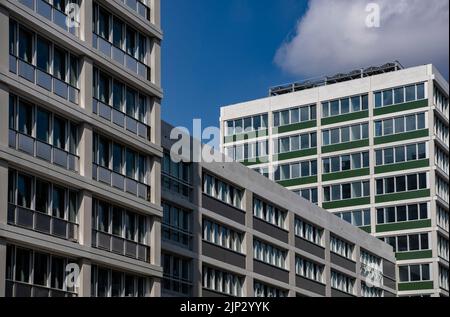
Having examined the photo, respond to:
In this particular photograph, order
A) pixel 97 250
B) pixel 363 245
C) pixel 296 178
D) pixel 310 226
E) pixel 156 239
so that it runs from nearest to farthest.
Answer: pixel 97 250, pixel 156 239, pixel 310 226, pixel 363 245, pixel 296 178

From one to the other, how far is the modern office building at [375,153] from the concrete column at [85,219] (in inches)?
1910

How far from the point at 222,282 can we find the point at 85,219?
1736 centimetres

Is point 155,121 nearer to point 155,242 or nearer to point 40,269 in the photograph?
point 155,242

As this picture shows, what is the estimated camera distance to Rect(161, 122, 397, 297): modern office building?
52.1 m

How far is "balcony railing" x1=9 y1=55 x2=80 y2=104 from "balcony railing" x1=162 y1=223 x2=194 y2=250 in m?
11.0

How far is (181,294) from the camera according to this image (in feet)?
170

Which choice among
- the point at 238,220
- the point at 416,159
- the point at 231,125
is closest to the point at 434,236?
the point at 416,159

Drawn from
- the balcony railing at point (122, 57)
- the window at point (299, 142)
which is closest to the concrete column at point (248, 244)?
the balcony railing at point (122, 57)

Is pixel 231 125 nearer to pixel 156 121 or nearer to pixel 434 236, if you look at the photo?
pixel 434 236

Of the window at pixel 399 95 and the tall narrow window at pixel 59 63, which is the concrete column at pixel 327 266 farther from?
the tall narrow window at pixel 59 63

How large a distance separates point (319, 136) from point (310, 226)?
2375cm

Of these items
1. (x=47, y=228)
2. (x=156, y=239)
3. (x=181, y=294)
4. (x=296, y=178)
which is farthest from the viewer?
(x=296, y=178)

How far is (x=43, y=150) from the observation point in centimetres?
3934

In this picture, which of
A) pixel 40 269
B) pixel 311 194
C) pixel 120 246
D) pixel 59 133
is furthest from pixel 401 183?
pixel 40 269
